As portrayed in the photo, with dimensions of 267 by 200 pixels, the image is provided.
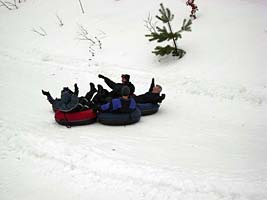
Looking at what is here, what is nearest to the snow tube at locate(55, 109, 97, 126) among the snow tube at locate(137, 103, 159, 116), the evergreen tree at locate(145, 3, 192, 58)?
the snow tube at locate(137, 103, 159, 116)

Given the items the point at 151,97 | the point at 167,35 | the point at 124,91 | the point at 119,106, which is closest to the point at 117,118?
the point at 119,106

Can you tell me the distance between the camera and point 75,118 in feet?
22.6

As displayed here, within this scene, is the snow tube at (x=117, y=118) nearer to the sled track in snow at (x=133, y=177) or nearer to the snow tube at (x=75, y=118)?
the snow tube at (x=75, y=118)

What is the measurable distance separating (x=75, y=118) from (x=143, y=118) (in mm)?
1432

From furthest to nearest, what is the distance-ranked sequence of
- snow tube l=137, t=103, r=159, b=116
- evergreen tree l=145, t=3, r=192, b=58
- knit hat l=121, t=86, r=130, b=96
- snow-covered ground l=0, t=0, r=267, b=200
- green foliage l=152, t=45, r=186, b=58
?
1. green foliage l=152, t=45, r=186, b=58
2. evergreen tree l=145, t=3, r=192, b=58
3. snow tube l=137, t=103, r=159, b=116
4. knit hat l=121, t=86, r=130, b=96
5. snow-covered ground l=0, t=0, r=267, b=200

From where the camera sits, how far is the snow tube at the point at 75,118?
6.85 meters

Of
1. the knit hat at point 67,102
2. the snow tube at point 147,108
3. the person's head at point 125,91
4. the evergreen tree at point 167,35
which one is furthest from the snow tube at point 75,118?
the evergreen tree at point 167,35

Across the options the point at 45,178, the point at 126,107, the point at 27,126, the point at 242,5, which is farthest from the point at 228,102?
the point at 242,5

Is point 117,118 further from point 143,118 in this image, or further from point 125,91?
point 143,118

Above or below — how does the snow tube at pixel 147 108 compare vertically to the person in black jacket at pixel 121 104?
below

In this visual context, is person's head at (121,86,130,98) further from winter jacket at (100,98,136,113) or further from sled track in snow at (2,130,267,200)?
sled track in snow at (2,130,267,200)

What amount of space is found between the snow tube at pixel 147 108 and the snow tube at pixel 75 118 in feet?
3.55

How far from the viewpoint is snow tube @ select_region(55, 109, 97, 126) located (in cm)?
685

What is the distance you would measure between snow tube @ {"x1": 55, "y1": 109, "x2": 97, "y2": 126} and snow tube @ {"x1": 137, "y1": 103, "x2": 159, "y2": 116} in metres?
1.08
